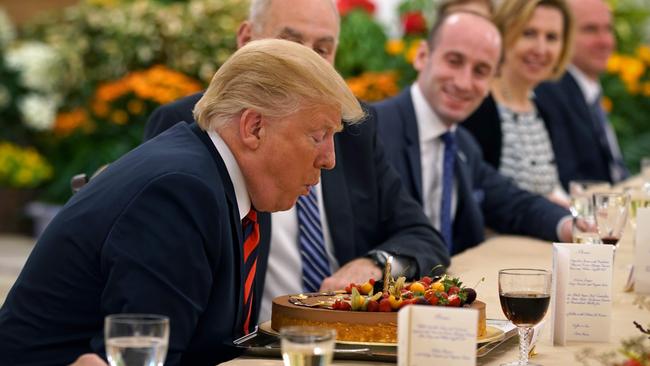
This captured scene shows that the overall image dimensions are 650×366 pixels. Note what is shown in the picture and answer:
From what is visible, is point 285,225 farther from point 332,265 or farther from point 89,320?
point 89,320

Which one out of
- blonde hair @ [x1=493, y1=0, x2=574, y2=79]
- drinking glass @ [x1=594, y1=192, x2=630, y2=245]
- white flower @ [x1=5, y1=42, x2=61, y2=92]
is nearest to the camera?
drinking glass @ [x1=594, y1=192, x2=630, y2=245]

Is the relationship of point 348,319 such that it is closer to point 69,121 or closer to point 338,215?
point 338,215

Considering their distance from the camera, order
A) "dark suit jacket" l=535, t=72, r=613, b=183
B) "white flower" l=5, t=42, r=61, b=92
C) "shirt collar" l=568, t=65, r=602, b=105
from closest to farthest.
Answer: "dark suit jacket" l=535, t=72, r=613, b=183 → "shirt collar" l=568, t=65, r=602, b=105 → "white flower" l=5, t=42, r=61, b=92

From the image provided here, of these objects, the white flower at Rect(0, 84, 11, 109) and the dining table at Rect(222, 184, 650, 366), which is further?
the white flower at Rect(0, 84, 11, 109)

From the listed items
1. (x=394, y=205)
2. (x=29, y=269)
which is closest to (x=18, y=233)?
(x=394, y=205)

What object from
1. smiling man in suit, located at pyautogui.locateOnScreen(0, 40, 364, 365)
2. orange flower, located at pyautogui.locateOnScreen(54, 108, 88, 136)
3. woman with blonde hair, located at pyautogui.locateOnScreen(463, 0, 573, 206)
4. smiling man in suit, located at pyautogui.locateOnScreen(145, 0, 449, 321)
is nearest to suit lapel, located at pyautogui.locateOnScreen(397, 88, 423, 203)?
smiling man in suit, located at pyautogui.locateOnScreen(145, 0, 449, 321)

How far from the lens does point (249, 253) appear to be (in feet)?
8.64

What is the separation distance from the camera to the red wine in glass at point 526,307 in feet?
7.29

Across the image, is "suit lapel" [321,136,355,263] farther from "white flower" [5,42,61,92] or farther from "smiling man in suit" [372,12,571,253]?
"white flower" [5,42,61,92]

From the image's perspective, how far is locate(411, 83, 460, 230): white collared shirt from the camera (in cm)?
448

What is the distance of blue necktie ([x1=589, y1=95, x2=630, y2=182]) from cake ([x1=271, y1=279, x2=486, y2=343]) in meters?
4.49

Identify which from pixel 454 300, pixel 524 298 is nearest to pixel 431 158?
pixel 454 300

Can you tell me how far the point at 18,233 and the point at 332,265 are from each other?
5359 millimetres

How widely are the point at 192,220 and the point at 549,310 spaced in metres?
0.93
